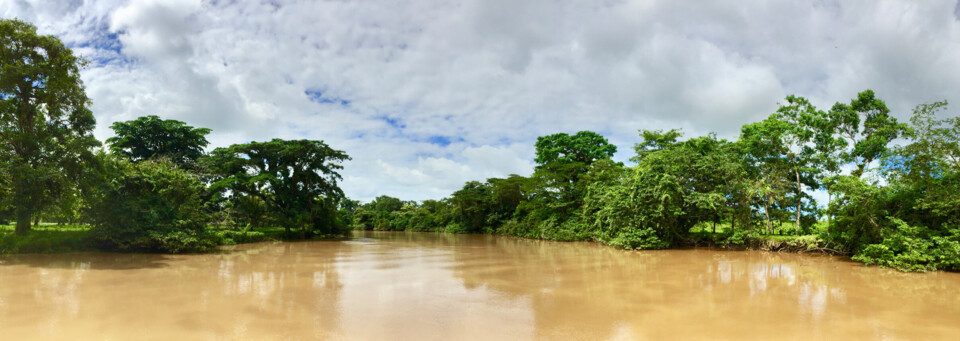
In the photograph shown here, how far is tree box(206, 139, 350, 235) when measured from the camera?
24750mm

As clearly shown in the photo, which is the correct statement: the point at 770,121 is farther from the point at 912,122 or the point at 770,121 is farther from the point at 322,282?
the point at 322,282

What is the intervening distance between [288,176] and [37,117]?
12.6m

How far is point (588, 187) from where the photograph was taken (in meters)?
23.5

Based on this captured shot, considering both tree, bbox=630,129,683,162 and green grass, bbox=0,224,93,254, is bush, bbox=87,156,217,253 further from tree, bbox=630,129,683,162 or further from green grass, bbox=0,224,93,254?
tree, bbox=630,129,683,162

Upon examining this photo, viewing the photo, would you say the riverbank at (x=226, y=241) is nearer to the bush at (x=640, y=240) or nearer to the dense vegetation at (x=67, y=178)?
the dense vegetation at (x=67, y=178)

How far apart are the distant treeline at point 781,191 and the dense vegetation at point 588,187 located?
53 mm

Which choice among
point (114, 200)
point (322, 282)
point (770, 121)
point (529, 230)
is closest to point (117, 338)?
point (322, 282)

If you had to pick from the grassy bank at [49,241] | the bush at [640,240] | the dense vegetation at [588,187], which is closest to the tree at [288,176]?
the dense vegetation at [588,187]

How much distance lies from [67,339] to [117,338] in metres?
0.50

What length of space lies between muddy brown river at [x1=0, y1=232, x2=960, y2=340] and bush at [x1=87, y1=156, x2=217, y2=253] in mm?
2266

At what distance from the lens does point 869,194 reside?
40.7 feet

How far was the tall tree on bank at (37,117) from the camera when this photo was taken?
1288 cm

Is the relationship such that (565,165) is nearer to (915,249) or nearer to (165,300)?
(915,249)

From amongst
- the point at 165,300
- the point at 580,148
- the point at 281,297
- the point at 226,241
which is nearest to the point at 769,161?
the point at 580,148
